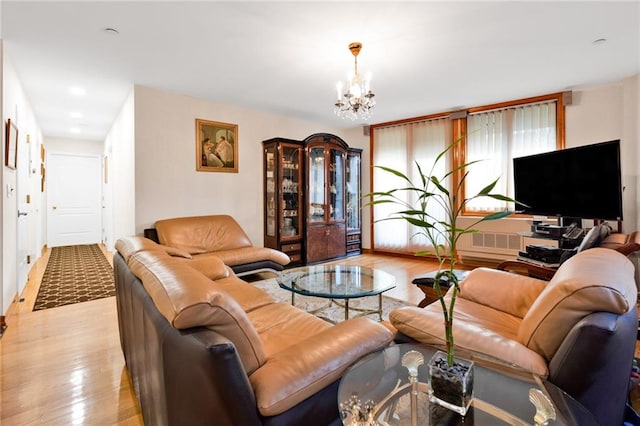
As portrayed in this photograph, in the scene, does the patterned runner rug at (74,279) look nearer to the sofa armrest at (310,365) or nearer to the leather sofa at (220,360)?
the leather sofa at (220,360)

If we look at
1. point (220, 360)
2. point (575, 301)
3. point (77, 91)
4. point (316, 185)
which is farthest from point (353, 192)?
point (220, 360)

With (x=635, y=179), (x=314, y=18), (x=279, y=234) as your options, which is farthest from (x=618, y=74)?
(x=279, y=234)

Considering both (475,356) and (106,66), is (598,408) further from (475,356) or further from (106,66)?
(106,66)

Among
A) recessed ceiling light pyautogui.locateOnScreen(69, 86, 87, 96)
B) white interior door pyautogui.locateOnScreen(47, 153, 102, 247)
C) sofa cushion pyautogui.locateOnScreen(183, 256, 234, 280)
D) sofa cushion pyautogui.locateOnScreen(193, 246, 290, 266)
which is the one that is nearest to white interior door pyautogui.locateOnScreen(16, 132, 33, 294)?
recessed ceiling light pyautogui.locateOnScreen(69, 86, 87, 96)

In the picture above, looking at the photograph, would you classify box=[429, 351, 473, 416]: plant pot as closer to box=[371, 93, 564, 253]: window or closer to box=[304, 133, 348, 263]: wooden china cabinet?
box=[371, 93, 564, 253]: window

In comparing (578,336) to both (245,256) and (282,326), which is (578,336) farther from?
(245,256)

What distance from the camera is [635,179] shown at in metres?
3.61

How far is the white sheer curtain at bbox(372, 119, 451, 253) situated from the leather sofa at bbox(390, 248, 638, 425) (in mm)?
4098

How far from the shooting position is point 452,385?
0.97m

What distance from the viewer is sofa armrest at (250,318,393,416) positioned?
95cm

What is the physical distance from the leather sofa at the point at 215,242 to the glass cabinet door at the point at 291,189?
84cm

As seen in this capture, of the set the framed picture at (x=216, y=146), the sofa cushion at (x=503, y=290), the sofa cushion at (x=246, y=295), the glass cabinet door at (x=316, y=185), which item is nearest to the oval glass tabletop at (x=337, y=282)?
the sofa cushion at (x=246, y=295)

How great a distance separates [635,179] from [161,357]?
4.98 m

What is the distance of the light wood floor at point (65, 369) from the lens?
170 cm
